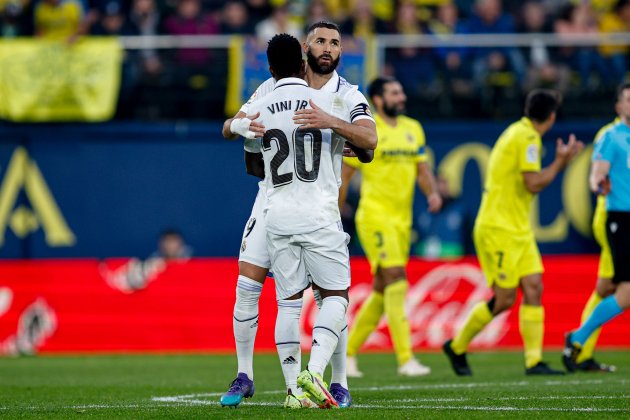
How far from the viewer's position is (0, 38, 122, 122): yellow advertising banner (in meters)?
18.2

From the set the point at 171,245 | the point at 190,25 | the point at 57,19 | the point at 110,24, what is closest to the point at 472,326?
the point at 171,245

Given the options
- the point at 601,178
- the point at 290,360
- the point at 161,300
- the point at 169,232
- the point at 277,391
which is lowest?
the point at 161,300

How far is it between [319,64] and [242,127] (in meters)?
0.69

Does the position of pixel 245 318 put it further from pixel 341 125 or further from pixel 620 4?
pixel 620 4

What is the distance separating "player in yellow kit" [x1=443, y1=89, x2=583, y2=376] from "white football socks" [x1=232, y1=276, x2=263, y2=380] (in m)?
3.74

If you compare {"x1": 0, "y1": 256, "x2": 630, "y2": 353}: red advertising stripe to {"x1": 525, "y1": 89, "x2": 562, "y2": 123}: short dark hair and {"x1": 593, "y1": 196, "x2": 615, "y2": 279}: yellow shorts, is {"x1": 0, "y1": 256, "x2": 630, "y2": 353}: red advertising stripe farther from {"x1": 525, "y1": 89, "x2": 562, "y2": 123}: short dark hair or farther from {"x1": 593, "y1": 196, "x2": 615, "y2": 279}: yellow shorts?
{"x1": 525, "y1": 89, "x2": 562, "y2": 123}: short dark hair

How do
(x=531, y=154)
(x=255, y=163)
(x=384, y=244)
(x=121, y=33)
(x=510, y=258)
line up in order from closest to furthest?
(x=255, y=163) < (x=531, y=154) < (x=510, y=258) < (x=384, y=244) < (x=121, y=33)

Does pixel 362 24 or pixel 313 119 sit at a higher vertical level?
pixel 362 24

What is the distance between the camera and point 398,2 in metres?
19.6

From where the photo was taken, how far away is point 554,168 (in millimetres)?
10352

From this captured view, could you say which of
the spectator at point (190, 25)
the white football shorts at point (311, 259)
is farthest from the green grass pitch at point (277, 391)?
the spectator at point (190, 25)

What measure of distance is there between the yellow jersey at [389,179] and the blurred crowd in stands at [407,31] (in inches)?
261

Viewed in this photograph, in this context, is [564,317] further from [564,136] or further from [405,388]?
[405,388]

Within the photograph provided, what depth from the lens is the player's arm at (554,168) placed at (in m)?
10.2
